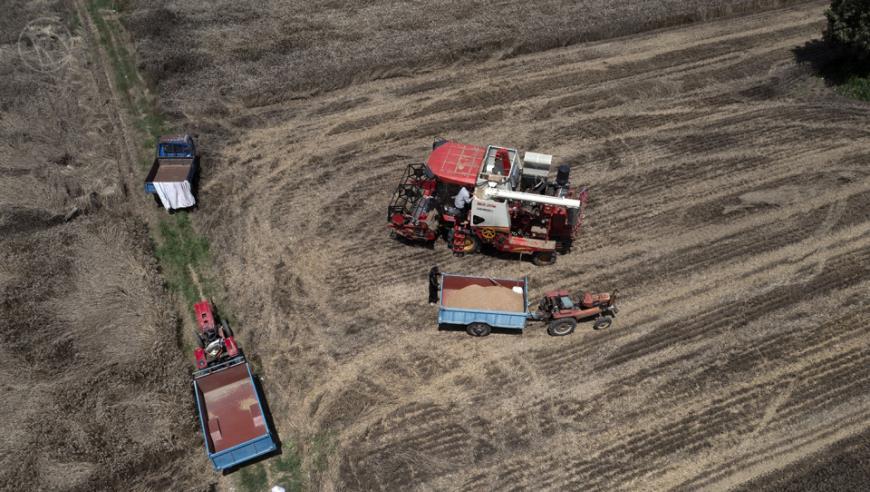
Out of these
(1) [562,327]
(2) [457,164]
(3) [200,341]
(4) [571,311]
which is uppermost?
(2) [457,164]

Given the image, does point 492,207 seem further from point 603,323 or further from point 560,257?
point 603,323

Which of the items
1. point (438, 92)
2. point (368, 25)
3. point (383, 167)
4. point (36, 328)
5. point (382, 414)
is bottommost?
point (382, 414)

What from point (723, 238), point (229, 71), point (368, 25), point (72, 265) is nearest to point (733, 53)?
point (723, 238)

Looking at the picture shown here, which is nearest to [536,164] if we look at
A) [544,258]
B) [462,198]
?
[462,198]

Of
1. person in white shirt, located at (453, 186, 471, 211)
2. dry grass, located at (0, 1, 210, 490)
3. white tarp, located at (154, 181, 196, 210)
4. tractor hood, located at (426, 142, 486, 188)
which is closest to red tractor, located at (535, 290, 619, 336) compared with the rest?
person in white shirt, located at (453, 186, 471, 211)

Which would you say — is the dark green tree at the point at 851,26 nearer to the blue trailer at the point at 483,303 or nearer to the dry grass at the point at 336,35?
the dry grass at the point at 336,35

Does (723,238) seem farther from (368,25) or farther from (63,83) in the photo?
(63,83)
